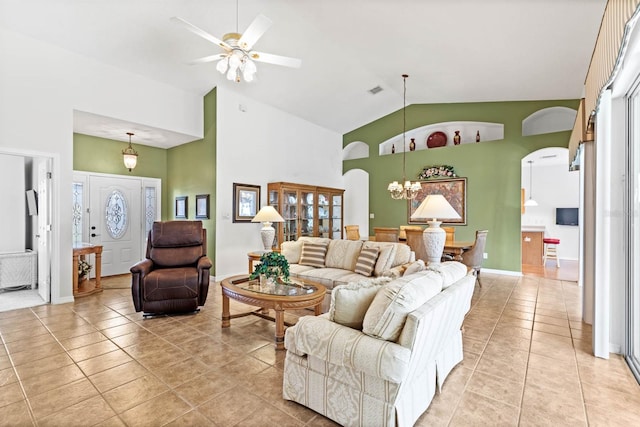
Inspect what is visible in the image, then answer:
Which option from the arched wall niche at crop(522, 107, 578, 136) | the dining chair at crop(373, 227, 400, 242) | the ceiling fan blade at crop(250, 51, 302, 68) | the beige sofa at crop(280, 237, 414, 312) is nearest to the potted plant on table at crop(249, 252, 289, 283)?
the beige sofa at crop(280, 237, 414, 312)

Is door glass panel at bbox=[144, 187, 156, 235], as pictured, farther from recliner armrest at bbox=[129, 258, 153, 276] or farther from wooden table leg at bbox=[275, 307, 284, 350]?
wooden table leg at bbox=[275, 307, 284, 350]

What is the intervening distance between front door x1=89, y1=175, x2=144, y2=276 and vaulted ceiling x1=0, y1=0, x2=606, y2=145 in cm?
231

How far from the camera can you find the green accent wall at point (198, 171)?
18.2 ft

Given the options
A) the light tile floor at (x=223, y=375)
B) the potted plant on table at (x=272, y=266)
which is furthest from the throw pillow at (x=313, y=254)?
the potted plant on table at (x=272, y=266)

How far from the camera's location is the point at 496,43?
403 cm

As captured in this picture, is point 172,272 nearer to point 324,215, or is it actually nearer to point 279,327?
point 279,327

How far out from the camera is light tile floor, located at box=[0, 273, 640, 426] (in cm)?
191

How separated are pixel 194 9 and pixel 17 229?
14.7 ft

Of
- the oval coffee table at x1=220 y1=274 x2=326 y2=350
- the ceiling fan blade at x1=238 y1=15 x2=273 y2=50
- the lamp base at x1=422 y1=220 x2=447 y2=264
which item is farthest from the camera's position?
the lamp base at x1=422 y1=220 x2=447 y2=264

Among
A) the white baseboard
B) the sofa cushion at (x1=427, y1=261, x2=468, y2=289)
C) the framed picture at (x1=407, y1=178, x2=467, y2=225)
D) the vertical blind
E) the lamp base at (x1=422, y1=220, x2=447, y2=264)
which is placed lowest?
the white baseboard

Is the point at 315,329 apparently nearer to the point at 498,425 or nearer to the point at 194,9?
the point at 498,425

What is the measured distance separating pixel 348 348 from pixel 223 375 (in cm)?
121

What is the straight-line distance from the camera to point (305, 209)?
707 cm

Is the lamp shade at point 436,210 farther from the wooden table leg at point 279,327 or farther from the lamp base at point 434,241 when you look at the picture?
the wooden table leg at point 279,327
